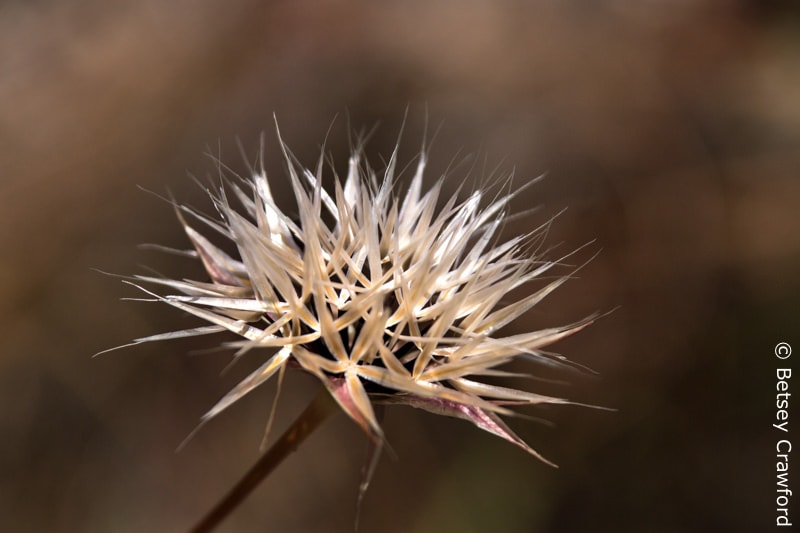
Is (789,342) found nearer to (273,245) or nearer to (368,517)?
(368,517)

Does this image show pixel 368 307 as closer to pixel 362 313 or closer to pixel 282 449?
pixel 362 313

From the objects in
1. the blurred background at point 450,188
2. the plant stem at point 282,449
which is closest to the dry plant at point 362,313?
the plant stem at point 282,449

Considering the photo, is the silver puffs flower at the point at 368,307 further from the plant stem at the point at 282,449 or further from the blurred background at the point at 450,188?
the blurred background at the point at 450,188

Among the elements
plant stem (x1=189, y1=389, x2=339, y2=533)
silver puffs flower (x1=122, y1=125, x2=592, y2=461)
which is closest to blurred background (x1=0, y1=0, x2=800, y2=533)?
silver puffs flower (x1=122, y1=125, x2=592, y2=461)

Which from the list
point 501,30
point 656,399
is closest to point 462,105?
point 501,30

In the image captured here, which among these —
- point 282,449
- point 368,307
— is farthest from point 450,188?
point 282,449
